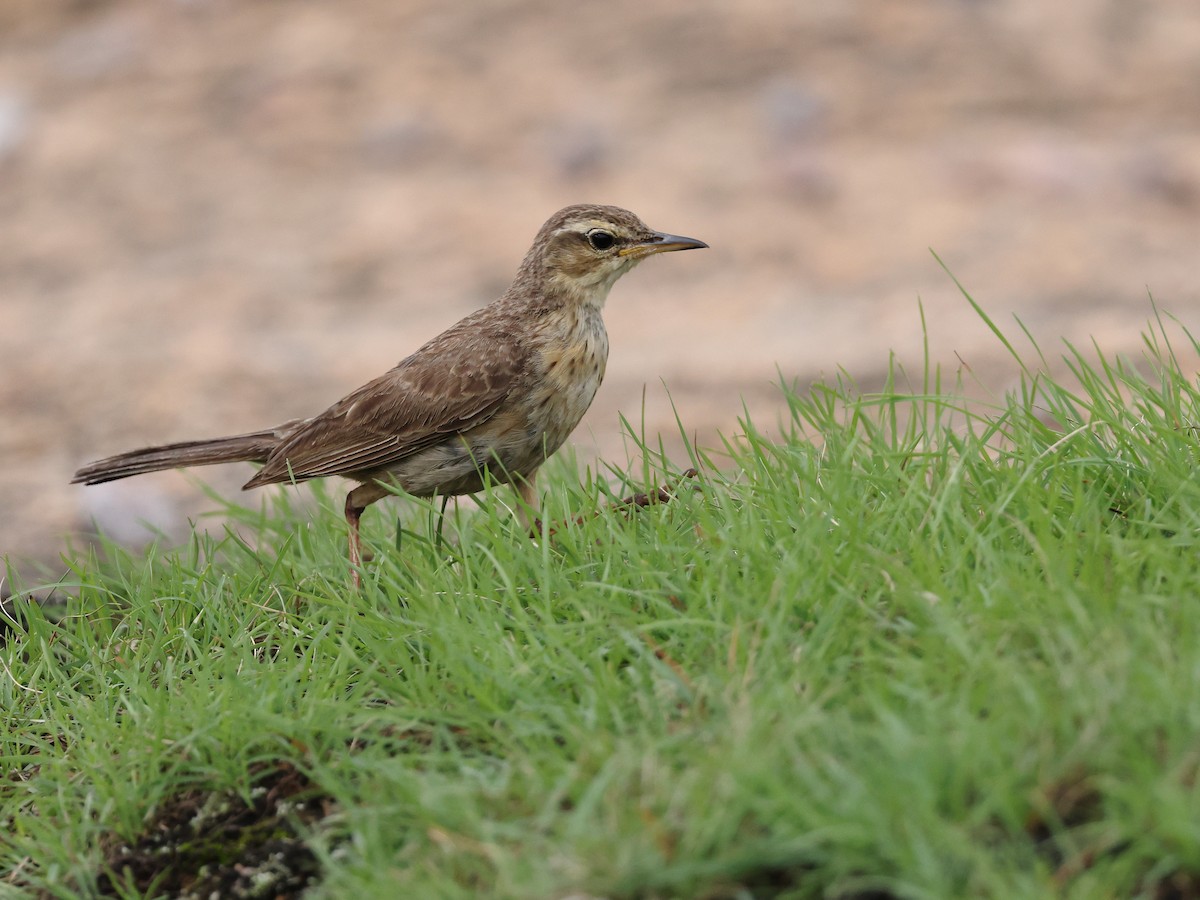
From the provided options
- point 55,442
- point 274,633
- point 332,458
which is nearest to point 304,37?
point 55,442

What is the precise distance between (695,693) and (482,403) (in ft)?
7.17

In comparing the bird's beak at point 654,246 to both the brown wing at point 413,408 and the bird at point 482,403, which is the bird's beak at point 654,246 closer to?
the bird at point 482,403

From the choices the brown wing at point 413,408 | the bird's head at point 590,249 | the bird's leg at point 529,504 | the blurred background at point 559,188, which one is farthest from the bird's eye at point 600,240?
the blurred background at point 559,188

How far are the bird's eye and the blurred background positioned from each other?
135 inches

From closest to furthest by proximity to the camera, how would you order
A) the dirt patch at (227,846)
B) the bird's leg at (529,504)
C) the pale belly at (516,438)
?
the dirt patch at (227,846) < the bird's leg at (529,504) < the pale belly at (516,438)

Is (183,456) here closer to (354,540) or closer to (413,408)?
(413,408)

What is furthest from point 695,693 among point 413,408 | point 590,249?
point 590,249

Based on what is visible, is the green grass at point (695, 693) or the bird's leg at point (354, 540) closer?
the green grass at point (695, 693)

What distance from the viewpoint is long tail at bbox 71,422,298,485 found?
6.30 m

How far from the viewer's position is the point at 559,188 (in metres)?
13.0

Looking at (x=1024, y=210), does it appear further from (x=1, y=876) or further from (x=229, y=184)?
(x=1, y=876)

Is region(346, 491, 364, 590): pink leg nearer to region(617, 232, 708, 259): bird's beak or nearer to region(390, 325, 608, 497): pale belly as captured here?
region(390, 325, 608, 497): pale belly

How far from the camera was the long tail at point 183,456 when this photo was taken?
6297mm

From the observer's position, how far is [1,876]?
13.9 ft
